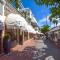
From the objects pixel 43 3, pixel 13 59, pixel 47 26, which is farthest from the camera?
pixel 47 26

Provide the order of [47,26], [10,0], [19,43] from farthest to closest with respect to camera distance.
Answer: [47,26] < [19,43] < [10,0]

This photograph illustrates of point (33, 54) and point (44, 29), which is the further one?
point (44, 29)

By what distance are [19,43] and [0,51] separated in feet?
46.7

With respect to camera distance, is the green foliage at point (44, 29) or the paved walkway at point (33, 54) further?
the green foliage at point (44, 29)

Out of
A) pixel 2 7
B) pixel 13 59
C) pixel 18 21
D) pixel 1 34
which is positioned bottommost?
pixel 13 59

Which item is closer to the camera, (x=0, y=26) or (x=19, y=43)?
(x=0, y=26)

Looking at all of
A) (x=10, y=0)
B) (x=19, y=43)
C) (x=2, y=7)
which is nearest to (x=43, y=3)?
(x=10, y=0)

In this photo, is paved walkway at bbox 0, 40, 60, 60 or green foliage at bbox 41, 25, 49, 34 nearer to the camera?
paved walkway at bbox 0, 40, 60, 60

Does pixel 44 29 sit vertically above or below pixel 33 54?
above

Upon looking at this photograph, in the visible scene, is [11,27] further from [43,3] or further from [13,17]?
[43,3]

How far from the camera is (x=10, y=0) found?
40.5ft

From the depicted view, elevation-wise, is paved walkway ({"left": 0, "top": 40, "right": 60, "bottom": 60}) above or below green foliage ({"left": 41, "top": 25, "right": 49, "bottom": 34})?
below

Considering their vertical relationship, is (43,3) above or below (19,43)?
above

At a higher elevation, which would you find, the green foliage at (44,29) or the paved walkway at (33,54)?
the green foliage at (44,29)
